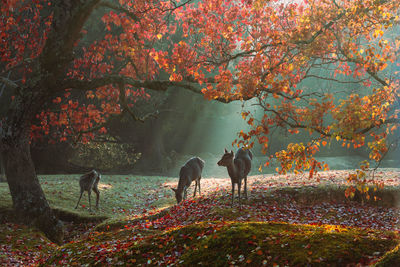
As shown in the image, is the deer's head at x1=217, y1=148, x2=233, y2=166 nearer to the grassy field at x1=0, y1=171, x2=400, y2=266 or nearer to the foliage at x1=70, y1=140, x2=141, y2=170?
the grassy field at x1=0, y1=171, x2=400, y2=266

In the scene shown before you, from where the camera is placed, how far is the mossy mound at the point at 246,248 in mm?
5285

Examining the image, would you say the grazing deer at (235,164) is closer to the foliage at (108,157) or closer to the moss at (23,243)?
the moss at (23,243)

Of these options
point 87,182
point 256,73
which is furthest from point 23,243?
point 256,73

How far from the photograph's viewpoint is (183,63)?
1230 centimetres

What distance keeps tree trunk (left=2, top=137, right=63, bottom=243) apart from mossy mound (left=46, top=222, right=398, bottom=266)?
5.13m

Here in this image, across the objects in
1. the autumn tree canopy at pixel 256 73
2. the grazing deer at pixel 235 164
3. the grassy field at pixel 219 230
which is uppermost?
the autumn tree canopy at pixel 256 73

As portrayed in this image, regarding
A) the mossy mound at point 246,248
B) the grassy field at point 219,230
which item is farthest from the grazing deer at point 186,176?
the mossy mound at point 246,248

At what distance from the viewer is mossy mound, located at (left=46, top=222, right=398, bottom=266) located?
5.29 metres

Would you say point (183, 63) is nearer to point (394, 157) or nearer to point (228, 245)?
point (228, 245)

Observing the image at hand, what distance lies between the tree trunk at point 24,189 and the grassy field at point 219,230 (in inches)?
18.3

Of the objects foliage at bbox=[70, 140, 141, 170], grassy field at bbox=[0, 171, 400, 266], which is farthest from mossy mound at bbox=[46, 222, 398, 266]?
foliage at bbox=[70, 140, 141, 170]

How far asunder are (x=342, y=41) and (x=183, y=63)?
17.0ft

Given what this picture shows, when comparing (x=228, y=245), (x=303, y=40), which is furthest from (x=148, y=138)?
(x=228, y=245)

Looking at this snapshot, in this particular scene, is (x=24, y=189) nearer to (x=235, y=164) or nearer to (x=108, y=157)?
(x=235, y=164)
